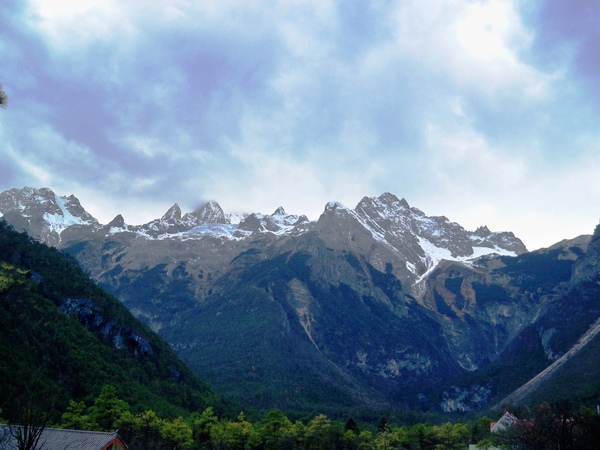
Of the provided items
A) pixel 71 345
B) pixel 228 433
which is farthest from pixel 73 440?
pixel 71 345

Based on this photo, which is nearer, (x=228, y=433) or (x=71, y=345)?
(x=228, y=433)

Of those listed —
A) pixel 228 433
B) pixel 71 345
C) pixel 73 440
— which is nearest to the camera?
pixel 73 440

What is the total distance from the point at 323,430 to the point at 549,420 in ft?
169

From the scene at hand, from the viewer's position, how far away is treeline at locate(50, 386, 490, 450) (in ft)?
281

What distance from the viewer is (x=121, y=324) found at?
15312 centimetres

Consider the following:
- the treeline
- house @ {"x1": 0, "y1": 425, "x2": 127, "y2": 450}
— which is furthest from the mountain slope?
house @ {"x1": 0, "y1": 425, "x2": 127, "y2": 450}

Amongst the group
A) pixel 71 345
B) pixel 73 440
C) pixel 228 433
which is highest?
pixel 71 345

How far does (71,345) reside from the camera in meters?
119

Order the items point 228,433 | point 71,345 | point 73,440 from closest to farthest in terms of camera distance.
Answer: point 73,440, point 228,433, point 71,345

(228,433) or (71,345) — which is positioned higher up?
(71,345)

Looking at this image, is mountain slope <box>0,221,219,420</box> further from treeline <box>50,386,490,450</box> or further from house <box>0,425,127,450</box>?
house <box>0,425,127,450</box>

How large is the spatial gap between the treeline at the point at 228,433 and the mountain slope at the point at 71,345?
28.2 ft

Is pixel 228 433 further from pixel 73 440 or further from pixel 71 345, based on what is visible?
pixel 71 345

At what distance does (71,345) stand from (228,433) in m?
47.6
